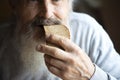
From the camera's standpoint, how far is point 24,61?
1437 millimetres

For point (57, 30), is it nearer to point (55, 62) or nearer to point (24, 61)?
point (55, 62)

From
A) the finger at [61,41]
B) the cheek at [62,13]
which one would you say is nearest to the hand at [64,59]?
the finger at [61,41]

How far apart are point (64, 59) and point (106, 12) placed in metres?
1.69

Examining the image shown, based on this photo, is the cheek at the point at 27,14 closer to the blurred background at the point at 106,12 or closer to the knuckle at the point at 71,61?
the knuckle at the point at 71,61

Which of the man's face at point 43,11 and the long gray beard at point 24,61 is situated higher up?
the man's face at point 43,11

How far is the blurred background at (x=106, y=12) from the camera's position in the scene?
2.57 metres

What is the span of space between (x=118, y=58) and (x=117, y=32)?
1.09m

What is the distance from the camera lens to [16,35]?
4.90 feet

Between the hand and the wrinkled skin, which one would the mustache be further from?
the hand

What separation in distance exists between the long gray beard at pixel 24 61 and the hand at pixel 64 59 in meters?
0.20

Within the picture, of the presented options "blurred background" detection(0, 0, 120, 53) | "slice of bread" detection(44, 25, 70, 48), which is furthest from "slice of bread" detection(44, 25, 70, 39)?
"blurred background" detection(0, 0, 120, 53)

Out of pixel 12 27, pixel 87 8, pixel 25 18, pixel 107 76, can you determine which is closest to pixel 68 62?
pixel 107 76

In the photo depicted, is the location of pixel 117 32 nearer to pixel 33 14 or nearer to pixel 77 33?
pixel 77 33

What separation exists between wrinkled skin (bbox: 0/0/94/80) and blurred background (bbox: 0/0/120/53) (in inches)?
41.3
